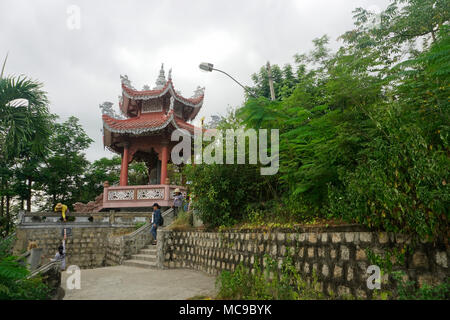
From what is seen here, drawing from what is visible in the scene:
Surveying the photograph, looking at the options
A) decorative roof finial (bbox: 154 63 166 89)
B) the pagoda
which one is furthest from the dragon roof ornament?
decorative roof finial (bbox: 154 63 166 89)

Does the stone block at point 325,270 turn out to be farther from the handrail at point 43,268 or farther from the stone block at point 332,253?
the handrail at point 43,268

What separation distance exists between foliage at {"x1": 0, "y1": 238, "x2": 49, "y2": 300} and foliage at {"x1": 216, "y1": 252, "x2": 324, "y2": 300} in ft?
10.5

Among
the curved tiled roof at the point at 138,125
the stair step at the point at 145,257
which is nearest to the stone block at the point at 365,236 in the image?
the stair step at the point at 145,257

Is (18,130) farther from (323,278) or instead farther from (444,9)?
(444,9)

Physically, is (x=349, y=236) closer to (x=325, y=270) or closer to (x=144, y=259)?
(x=325, y=270)

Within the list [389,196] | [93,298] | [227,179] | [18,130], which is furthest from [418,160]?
[18,130]

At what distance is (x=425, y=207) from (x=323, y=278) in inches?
77.1

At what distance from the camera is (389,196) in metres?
3.29

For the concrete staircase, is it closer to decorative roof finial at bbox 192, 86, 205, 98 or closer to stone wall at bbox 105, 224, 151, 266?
stone wall at bbox 105, 224, 151, 266

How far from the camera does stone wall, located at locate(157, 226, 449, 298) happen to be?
3246mm

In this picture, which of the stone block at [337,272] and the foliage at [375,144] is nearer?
the foliage at [375,144]

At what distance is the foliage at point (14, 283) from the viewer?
14.3 ft

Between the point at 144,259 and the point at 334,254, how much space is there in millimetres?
8620

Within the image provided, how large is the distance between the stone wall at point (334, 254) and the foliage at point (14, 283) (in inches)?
160
